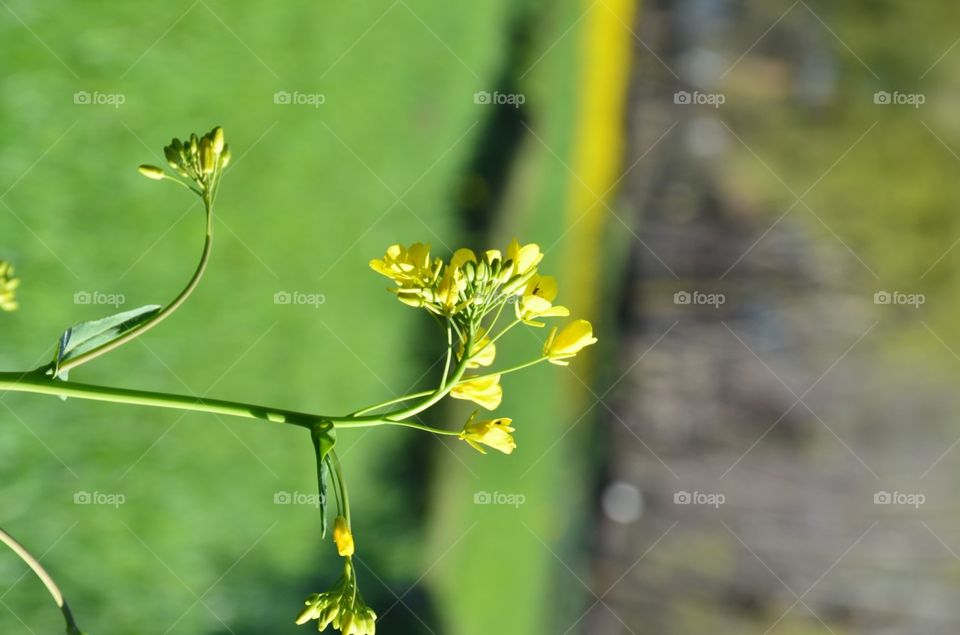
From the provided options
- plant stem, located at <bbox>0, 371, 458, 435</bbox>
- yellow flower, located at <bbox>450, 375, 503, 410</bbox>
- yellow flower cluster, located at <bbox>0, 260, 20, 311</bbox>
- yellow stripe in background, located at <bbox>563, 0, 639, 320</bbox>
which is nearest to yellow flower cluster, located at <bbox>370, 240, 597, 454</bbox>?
yellow flower, located at <bbox>450, 375, 503, 410</bbox>

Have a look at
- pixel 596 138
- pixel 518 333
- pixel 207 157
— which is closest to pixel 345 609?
pixel 207 157

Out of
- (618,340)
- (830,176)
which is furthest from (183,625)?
(830,176)

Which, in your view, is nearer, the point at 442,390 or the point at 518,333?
the point at 442,390

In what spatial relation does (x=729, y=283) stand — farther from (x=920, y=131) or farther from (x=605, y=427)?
(x=920, y=131)

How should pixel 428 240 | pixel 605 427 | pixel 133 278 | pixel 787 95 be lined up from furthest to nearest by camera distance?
pixel 787 95
pixel 605 427
pixel 428 240
pixel 133 278

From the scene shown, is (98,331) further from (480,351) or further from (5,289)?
(480,351)

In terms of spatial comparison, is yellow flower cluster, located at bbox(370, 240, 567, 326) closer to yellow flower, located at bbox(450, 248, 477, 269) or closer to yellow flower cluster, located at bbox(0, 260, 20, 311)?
yellow flower, located at bbox(450, 248, 477, 269)
